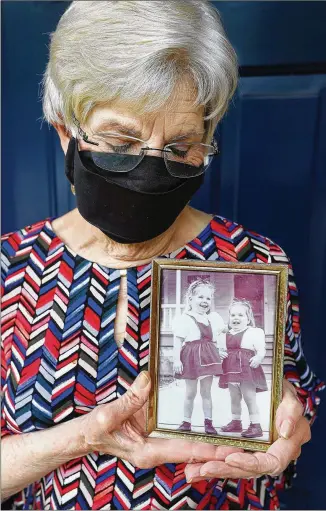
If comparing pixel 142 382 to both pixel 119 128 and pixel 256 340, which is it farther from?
pixel 119 128

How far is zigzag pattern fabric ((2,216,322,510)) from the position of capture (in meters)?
1.25

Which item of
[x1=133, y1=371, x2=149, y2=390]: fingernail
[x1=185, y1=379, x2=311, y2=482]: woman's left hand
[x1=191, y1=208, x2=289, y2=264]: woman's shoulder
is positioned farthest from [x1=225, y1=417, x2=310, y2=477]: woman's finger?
[x1=191, y1=208, x2=289, y2=264]: woman's shoulder

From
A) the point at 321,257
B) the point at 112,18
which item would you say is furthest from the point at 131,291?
the point at 321,257

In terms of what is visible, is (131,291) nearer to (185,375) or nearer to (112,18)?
(185,375)

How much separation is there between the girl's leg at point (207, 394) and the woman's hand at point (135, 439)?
0.07 meters

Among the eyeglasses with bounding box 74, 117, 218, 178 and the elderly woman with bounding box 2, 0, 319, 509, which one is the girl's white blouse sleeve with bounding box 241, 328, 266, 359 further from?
the eyeglasses with bounding box 74, 117, 218, 178

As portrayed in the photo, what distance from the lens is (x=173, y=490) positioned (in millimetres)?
1258

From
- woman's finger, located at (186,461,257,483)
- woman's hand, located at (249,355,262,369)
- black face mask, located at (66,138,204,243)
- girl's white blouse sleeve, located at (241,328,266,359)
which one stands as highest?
black face mask, located at (66,138,204,243)

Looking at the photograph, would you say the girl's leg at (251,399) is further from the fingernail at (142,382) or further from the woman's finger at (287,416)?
the fingernail at (142,382)

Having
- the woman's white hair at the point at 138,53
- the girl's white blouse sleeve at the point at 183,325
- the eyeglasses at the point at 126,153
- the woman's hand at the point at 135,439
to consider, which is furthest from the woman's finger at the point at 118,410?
the woman's white hair at the point at 138,53

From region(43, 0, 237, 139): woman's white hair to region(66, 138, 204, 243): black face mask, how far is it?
4.5 inches

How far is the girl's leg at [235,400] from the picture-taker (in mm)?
1066

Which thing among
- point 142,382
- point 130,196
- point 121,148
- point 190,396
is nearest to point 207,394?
point 190,396

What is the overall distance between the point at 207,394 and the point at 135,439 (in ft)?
0.64
